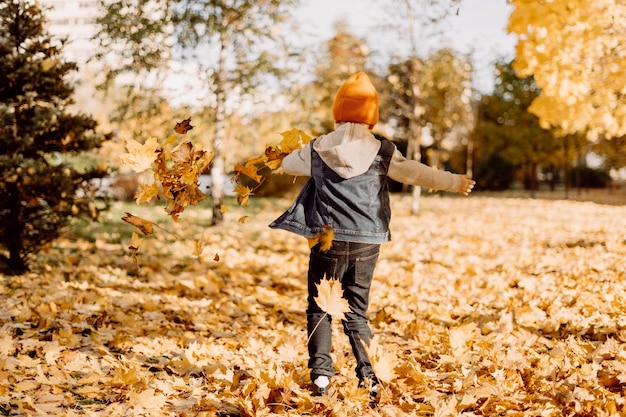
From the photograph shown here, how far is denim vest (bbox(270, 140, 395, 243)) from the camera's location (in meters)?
2.47

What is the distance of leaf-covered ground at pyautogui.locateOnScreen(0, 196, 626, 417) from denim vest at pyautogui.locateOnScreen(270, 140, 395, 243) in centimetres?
59

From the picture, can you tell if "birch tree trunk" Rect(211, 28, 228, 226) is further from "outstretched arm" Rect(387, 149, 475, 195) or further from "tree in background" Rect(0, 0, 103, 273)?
"outstretched arm" Rect(387, 149, 475, 195)

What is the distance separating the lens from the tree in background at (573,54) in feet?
14.2

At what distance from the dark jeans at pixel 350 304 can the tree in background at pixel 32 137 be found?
3.53m

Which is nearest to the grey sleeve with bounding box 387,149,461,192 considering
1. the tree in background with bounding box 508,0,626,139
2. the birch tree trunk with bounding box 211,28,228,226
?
the tree in background with bounding box 508,0,626,139

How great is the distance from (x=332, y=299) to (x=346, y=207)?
0.43 metres

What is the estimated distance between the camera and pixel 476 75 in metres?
21.6

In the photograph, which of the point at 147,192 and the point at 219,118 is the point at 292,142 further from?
the point at 219,118

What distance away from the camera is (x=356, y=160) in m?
2.45

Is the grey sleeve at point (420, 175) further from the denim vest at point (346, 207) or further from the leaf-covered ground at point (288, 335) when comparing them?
the leaf-covered ground at point (288, 335)

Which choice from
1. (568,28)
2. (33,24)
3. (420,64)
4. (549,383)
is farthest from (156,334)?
(420,64)

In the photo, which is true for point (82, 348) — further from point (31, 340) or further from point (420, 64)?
point (420, 64)

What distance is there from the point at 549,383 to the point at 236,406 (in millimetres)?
1550

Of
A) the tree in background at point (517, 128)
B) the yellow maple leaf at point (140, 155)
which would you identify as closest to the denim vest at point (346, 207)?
the yellow maple leaf at point (140, 155)
